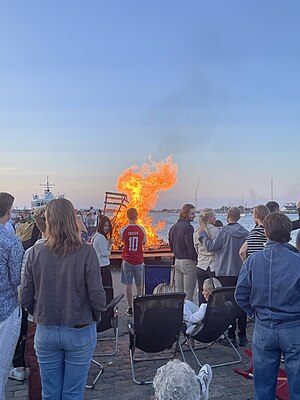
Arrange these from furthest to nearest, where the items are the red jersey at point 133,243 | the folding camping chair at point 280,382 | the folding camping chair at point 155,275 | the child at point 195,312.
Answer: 1. the folding camping chair at point 155,275
2. the red jersey at point 133,243
3. the child at point 195,312
4. the folding camping chair at point 280,382

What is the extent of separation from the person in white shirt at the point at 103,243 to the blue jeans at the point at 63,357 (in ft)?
11.6

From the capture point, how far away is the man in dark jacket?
657cm

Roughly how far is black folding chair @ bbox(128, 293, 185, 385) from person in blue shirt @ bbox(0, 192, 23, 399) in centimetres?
147

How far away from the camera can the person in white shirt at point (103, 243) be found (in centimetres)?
649

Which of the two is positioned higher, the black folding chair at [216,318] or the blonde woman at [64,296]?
the blonde woman at [64,296]

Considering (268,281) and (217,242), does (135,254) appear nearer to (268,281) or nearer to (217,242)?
(217,242)

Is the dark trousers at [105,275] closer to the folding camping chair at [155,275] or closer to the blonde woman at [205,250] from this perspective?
the folding camping chair at [155,275]

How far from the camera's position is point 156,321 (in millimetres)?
4516

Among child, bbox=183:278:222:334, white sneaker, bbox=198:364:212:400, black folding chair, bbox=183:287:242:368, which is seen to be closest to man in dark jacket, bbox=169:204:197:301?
child, bbox=183:278:222:334

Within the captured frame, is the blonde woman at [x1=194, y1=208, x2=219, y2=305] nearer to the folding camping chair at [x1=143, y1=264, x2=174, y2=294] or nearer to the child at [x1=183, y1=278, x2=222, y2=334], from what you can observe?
the child at [x1=183, y1=278, x2=222, y2=334]

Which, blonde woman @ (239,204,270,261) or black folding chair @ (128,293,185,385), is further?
blonde woman @ (239,204,270,261)

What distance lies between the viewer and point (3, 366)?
3.25m

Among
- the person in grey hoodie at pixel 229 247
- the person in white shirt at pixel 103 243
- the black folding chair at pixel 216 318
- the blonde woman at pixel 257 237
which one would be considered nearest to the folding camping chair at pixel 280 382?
the black folding chair at pixel 216 318

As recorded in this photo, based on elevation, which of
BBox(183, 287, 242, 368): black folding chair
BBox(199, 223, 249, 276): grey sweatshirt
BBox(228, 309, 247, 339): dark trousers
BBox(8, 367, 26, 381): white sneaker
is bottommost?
BBox(8, 367, 26, 381): white sneaker
